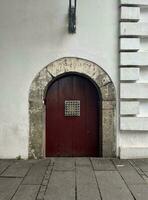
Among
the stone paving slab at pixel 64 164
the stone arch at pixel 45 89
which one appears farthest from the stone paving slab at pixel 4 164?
the stone paving slab at pixel 64 164

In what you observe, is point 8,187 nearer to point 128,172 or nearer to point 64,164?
point 64,164

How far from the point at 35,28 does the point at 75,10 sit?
100 centimetres

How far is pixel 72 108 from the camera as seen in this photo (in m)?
8.30

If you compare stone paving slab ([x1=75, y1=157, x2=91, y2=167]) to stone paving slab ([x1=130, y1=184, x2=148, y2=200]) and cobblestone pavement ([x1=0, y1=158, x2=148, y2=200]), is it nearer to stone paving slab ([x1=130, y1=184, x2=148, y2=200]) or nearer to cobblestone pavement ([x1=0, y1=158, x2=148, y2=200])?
cobblestone pavement ([x1=0, y1=158, x2=148, y2=200])

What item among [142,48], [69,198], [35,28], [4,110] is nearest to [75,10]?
[35,28]

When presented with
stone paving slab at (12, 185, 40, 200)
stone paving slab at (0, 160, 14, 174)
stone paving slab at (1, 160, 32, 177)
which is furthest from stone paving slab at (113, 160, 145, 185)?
stone paving slab at (0, 160, 14, 174)

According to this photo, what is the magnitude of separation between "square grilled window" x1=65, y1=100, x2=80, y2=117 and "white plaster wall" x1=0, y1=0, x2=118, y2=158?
987 millimetres

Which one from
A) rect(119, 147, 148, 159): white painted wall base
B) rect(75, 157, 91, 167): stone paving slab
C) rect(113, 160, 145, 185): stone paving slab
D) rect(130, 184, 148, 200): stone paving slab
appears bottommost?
rect(130, 184, 148, 200): stone paving slab

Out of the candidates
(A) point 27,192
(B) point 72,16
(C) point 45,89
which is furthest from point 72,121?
(A) point 27,192

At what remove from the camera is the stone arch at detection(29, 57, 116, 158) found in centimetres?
794

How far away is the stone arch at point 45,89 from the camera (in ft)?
26.1

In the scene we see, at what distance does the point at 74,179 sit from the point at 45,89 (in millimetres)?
2538

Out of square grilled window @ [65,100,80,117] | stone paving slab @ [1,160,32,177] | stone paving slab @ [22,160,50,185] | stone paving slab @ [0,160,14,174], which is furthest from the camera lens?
square grilled window @ [65,100,80,117]

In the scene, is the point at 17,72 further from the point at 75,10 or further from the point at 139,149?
the point at 139,149
